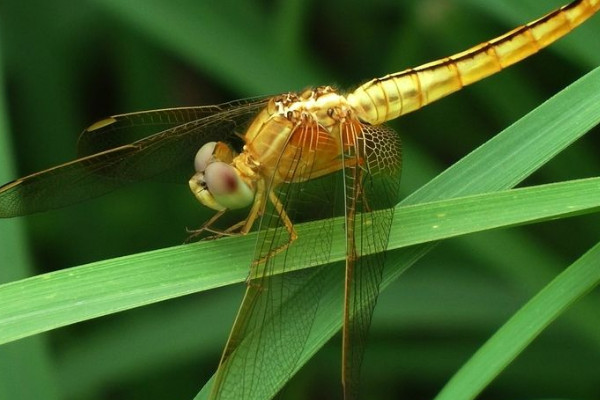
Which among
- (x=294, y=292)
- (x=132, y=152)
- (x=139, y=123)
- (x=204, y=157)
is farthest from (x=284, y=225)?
(x=139, y=123)

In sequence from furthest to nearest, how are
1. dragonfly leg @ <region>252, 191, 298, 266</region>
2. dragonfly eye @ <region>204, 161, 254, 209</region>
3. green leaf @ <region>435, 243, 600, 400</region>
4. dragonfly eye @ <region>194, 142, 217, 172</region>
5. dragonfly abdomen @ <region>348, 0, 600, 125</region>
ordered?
dragonfly abdomen @ <region>348, 0, 600, 125</region>
dragonfly eye @ <region>194, 142, 217, 172</region>
dragonfly eye @ <region>204, 161, 254, 209</region>
dragonfly leg @ <region>252, 191, 298, 266</region>
green leaf @ <region>435, 243, 600, 400</region>

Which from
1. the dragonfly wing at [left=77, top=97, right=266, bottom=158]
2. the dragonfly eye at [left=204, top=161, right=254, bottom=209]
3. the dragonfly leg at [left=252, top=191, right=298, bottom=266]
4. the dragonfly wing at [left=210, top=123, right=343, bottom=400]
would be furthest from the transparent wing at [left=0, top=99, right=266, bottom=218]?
the dragonfly wing at [left=210, top=123, right=343, bottom=400]

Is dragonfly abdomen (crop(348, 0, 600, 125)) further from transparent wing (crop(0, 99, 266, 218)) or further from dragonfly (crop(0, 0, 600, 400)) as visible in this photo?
transparent wing (crop(0, 99, 266, 218))

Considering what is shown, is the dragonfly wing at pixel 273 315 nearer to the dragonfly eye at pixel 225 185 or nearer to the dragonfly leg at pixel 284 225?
the dragonfly leg at pixel 284 225

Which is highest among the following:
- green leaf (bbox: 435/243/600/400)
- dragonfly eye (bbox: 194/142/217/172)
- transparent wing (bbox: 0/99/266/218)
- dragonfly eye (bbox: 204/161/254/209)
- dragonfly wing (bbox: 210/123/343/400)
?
transparent wing (bbox: 0/99/266/218)

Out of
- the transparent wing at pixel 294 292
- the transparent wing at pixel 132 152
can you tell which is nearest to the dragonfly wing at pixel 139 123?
the transparent wing at pixel 132 152

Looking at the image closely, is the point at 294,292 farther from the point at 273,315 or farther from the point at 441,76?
the point at 441,76

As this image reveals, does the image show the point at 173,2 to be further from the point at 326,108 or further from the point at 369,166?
the point at 369,166
